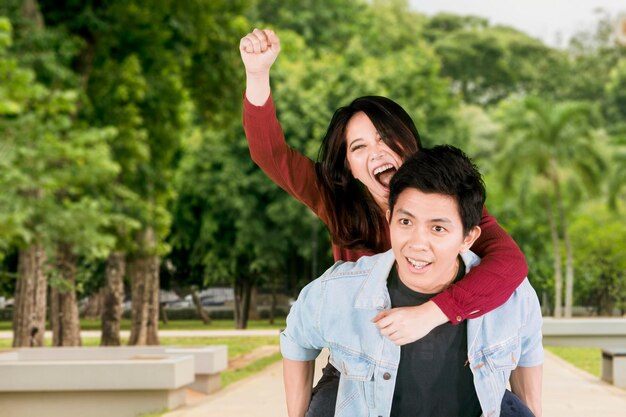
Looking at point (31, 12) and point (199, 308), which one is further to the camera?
point (199, 308)

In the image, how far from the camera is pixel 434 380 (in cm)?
259

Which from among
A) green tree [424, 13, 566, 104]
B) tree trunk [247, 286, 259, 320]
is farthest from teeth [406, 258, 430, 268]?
green tree [424, 13, 566, 104]

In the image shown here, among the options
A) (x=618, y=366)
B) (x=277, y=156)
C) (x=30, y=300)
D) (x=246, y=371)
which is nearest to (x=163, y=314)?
(x=246, y=371)

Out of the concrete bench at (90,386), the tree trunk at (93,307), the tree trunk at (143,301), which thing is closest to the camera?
the concrete bench at (90,386)

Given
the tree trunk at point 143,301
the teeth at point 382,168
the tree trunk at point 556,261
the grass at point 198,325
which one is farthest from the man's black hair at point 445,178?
the tree trunk at point 556,261

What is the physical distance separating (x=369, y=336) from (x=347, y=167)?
722mm

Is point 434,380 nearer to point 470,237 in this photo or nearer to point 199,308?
point 470,237

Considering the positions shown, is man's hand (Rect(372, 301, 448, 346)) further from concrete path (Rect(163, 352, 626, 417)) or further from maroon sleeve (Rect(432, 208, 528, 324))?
concrete path (Rect(163, 352, 626, 417))

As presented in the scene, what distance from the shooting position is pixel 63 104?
13.7 meters

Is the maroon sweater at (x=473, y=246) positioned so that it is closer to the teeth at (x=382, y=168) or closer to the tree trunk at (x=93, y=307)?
the teeth at (x=382, y=168)

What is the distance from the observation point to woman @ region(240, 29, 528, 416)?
2.83m

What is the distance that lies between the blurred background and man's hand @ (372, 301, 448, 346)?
917 cm

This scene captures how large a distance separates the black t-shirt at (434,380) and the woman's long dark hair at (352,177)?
592 mm

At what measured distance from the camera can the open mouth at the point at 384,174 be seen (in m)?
3.13
